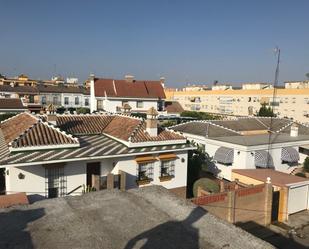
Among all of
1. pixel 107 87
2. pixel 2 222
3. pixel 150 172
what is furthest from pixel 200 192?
pixel 107 87

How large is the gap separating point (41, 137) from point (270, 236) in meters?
13.9

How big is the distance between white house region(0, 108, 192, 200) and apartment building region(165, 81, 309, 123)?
31639 millimetres

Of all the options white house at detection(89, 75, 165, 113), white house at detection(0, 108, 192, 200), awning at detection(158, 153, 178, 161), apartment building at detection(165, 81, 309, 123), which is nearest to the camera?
white house at detection(0, 108, 192, 200)

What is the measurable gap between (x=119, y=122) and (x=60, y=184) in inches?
296

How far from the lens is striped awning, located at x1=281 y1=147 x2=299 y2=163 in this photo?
26297 mm

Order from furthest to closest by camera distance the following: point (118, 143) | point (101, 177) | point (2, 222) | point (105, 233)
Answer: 1. point (118, 143)
2. point (101, 177)
3. point (2, 222)
4. point (105, 233)

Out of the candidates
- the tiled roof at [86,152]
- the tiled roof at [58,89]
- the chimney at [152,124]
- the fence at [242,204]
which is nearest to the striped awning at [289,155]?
the fence at [242,204]

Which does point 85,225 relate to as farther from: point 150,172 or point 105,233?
point 150,172

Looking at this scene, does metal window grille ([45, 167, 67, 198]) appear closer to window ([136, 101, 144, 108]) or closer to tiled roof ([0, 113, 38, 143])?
tiled roof ([0, 113, 38, 143])

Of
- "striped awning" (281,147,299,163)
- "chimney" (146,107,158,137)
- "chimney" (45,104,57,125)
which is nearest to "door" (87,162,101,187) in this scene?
"chimney" (146,107,158,137)

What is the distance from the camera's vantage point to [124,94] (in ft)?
169

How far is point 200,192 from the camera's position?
1719cm

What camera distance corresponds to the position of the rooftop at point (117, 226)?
6855mm

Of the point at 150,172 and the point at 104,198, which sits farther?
the point at 150,172
